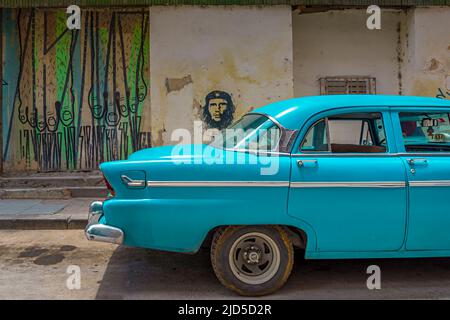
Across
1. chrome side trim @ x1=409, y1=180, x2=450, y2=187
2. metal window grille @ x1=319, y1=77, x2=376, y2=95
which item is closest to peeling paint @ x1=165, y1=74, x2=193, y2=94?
metal window grille @ x1=319, y1=77, x2=376, y2=95

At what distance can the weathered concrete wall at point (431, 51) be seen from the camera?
8.76 metres

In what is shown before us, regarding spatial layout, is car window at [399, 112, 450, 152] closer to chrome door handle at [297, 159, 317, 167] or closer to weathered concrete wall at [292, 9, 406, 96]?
chrome door handle at [297, 159, 317, 167]

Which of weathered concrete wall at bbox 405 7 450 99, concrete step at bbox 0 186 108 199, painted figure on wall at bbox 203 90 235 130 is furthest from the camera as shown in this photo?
weathered concrete wall at bbox 405 7 450 99

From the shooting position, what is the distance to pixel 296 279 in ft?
14.0

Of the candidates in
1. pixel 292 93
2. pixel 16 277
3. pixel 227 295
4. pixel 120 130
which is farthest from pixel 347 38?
pixel 16 277

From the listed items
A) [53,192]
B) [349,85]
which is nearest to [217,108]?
[349,85]

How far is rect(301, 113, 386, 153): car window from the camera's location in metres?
3.94

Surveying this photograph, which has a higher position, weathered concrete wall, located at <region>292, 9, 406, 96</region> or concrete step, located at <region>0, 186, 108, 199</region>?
weathered concrete wall, located at <region>292, 9, 406, 96</region>

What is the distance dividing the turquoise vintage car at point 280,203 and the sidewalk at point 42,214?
268cm

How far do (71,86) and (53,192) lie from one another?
243 centimetres

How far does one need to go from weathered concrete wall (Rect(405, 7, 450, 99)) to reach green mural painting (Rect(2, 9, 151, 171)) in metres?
5.42

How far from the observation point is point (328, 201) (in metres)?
3.74

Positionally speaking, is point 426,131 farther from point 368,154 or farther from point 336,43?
point 336,43

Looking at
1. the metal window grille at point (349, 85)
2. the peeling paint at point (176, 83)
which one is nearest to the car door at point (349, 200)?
the peeling paint at point (176, 83)
